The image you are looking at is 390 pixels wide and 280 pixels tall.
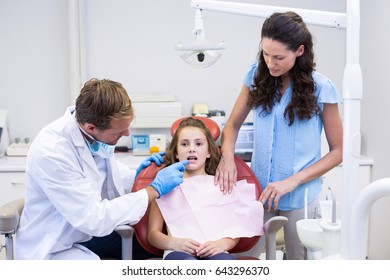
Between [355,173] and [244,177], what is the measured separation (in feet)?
2.88

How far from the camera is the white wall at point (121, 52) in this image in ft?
9.80

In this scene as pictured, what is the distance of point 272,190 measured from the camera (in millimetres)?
1568

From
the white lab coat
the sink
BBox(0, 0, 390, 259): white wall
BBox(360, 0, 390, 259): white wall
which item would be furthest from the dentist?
BBox(360, 0, 390, 259): white wall

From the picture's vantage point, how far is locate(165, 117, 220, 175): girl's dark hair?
72.6 inches

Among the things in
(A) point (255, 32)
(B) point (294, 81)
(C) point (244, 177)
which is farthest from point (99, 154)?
(A) point (255, 32)

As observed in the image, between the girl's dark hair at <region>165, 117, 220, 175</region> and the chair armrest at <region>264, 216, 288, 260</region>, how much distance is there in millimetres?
349

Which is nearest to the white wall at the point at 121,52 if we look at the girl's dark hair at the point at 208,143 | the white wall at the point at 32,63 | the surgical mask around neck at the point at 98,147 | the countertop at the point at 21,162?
the white wall at the point at 32,63

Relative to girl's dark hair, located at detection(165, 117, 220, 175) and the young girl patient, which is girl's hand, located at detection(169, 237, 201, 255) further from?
girl's dark hair, located at detection(165, 117, 220, 175)

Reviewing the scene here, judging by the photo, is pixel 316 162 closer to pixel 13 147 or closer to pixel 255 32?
pixel 255 32

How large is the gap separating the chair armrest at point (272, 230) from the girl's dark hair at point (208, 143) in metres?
0.35

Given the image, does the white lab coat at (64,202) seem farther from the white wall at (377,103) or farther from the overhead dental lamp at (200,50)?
the white wall at (377,103)

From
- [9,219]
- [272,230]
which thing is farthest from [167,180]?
[9,219]

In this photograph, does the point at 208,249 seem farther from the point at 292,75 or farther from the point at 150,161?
the point at 292,75

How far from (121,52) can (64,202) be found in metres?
1.79
